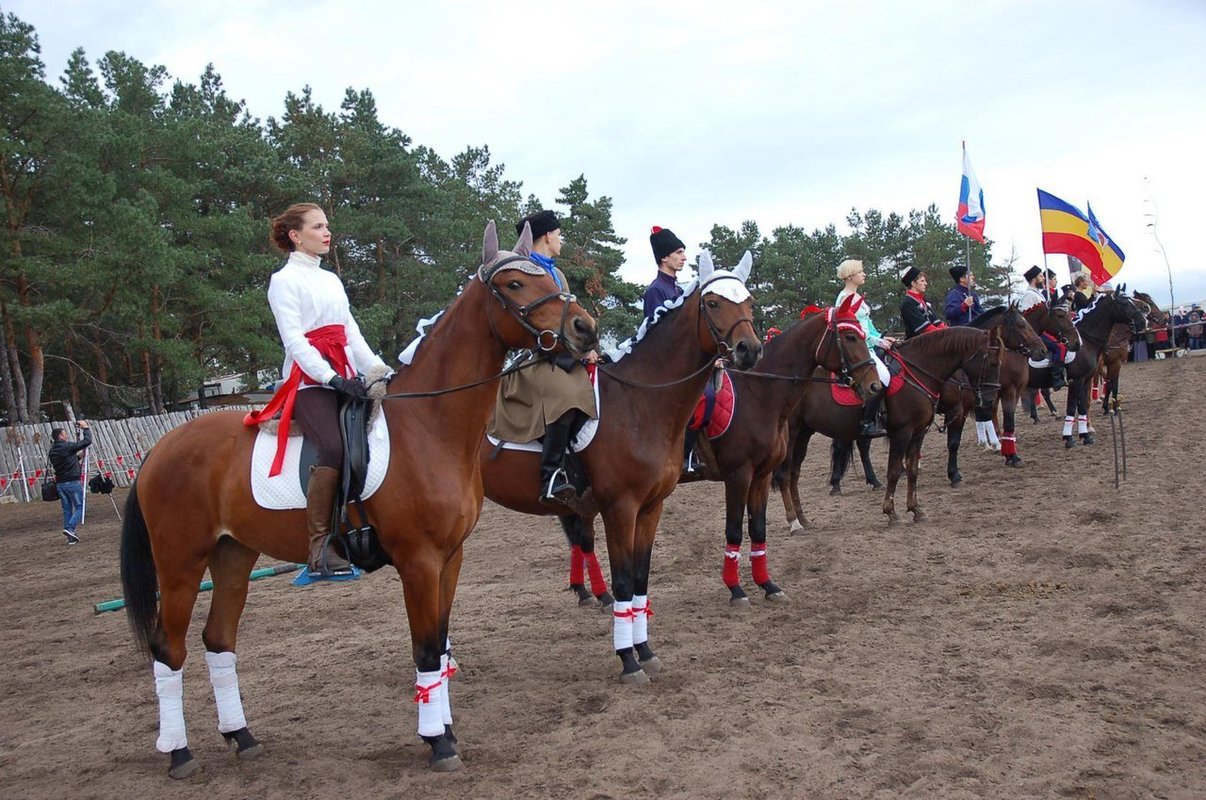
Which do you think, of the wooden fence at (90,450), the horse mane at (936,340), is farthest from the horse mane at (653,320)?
the wooden fence at (90,450)

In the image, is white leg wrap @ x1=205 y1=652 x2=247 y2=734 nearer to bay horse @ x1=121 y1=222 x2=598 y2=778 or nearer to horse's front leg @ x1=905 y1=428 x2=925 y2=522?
bay horse @ x1=121 y1=222 x2=598 y2=778

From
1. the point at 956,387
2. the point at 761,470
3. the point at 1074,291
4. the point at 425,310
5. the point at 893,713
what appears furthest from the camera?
the point at 425,310

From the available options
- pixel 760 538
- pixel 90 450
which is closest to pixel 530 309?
pixel 760 538

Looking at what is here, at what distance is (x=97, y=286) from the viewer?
82.5ft

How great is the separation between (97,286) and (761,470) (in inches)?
931

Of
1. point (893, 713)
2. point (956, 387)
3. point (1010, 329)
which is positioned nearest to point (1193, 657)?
point (893, 713)

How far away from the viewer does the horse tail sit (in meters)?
5.28

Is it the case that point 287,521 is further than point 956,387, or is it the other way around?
point 956,387

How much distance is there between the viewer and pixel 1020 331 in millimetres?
13492

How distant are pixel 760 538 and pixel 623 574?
2317 mm

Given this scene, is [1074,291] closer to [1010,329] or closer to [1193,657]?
Result: [1010,329]

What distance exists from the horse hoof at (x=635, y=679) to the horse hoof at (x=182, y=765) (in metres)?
2.72

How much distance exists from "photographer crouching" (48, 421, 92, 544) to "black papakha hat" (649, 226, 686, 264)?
537 inches

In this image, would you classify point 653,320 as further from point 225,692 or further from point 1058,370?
point 1058,370
